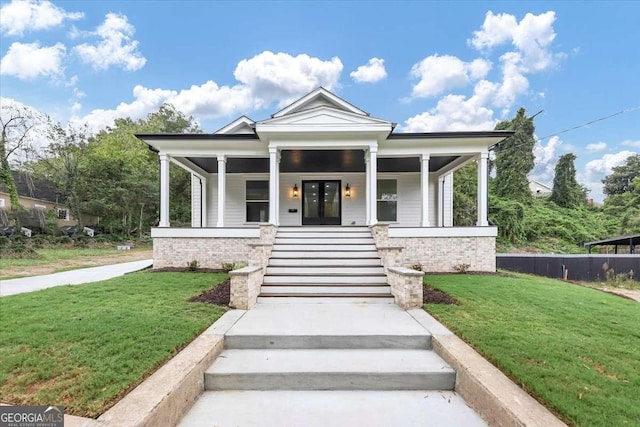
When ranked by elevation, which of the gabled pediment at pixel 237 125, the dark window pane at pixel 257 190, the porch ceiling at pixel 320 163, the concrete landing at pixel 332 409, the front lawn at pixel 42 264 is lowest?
the front lawn at pixel 42 264

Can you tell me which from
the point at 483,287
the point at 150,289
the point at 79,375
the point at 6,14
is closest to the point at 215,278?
the point at 150,289

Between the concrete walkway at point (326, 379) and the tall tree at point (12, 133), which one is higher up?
the tall tree at point (12, 133)

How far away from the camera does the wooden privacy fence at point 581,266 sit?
12617 mm

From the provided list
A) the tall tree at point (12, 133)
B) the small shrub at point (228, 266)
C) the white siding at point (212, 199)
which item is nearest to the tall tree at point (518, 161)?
the white siding at point (212, 199)

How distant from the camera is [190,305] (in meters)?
5.10

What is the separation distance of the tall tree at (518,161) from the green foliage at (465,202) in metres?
3.13

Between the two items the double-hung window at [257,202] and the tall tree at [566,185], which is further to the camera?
the tall tree at [566,185]

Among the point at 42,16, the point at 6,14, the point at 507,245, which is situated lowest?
the point at 507,245

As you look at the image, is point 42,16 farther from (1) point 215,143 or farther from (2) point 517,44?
(2) point 517,44

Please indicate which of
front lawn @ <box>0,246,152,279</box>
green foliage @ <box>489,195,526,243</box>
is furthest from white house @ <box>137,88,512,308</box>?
green foliage @ <box>489,195,526,243</box>

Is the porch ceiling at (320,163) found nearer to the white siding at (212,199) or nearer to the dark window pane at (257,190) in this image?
the white siding at (212,199)

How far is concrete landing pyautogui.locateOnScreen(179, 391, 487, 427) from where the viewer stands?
258 centimetres

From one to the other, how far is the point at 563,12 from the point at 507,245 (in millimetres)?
13472

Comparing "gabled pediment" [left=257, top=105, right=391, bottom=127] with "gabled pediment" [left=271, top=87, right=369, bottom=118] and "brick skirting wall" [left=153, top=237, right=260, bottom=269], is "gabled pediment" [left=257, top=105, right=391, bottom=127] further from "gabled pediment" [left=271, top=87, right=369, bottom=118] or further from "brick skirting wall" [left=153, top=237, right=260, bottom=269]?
"brick skirting wall" [left=153, top=237, right=260, bottom=269]
